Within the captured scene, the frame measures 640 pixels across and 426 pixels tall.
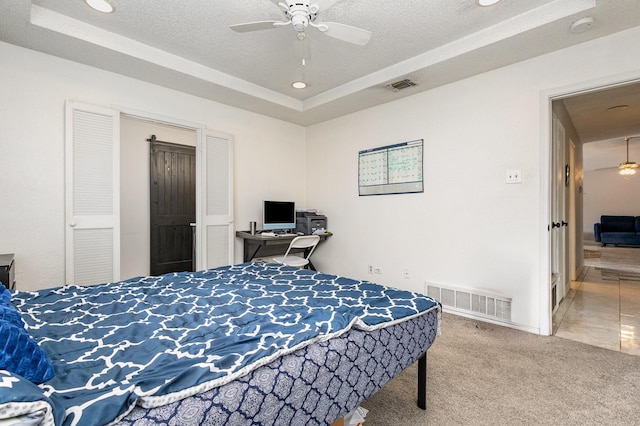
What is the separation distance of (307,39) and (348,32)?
33 cm

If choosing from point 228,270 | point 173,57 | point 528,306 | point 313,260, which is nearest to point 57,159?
point 173,57

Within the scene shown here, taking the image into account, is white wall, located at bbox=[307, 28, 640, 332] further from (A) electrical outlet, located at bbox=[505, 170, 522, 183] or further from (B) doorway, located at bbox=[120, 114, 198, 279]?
(B) doorway, located at bbox=[120, 114, 198, 279]

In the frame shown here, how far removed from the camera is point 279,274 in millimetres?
2326

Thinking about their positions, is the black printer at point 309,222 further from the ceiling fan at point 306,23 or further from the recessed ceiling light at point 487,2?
the recessed ceiling light at point 487,2

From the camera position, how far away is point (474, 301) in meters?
3.13

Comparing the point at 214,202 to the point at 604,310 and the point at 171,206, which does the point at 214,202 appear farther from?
the point at 604,310

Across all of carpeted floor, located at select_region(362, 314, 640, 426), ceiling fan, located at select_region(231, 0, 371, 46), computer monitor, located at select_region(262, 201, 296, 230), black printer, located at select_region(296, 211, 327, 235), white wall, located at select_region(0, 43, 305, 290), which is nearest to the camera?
carpeted floor, located at select_region(362, 314, 640, 426)

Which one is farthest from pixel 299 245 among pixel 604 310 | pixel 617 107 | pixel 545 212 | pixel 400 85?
pixel 617 107

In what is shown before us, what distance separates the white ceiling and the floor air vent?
2172 mm

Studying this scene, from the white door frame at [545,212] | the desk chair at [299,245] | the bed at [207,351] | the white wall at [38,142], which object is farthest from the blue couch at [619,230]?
the white wall at [38,142]

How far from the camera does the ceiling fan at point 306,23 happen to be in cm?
196

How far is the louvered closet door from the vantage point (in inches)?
110

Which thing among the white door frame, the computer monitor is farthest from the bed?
the computer monitor

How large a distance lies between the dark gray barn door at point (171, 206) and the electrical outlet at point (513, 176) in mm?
4359
